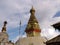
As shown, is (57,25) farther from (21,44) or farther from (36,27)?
(36,27)

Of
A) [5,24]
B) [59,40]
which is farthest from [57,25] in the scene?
[5,24]

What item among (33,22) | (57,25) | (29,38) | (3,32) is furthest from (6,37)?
(57,25)

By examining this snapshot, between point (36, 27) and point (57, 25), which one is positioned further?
point (36, 27)

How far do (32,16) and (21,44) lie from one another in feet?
33.9

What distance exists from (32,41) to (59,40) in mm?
26983

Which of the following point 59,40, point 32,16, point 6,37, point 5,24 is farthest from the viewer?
point 32,16

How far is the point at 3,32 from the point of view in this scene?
51406 mm

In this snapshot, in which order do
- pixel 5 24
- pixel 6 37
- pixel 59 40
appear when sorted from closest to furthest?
1. pixel 59 40
2. pixel 6 37
3. pixel 5 24

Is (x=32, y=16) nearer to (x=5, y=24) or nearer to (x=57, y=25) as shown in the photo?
(x=5, y=24)

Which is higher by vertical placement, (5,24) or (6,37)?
(5,24)

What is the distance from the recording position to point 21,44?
167 ft

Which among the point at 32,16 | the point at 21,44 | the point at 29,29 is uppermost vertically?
the point at 32,16

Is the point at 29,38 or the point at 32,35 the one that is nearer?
the point at 29,38

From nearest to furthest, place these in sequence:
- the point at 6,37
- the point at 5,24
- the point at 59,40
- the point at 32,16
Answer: the point at 59,40 → the point at 6,37 → the point at 5,24 → the point at 32,16
